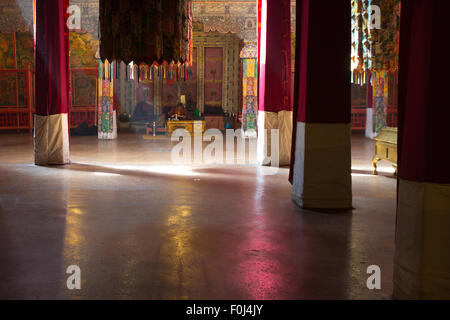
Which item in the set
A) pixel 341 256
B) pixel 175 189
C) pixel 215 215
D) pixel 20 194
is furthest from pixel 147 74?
pixel 341 256

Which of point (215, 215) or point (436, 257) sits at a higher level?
point (436, 257)

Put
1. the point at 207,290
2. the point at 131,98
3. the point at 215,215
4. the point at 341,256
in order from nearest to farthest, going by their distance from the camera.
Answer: the point at 207,290, the point at 341,256, the point at 215,215, the point at 131,98

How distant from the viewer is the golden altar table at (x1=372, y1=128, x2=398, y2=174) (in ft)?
21.3

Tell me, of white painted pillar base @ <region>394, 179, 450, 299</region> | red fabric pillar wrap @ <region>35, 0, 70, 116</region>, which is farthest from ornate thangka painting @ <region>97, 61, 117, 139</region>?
white painted pillar base @ <region>394, 179, 450, 299</region>

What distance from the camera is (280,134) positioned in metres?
8.00

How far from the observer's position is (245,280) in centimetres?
282

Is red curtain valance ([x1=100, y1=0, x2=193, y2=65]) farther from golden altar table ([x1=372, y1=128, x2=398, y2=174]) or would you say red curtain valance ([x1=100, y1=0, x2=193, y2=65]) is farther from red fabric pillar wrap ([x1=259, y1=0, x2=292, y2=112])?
golden altar table ([x1=372, y1=128, x2=398, y2=174])

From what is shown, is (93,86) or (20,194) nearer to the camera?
(20,194)

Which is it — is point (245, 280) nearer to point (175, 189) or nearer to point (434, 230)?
point (434, 230)

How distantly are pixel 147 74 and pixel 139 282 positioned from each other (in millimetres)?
4149

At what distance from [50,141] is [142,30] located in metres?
3.03

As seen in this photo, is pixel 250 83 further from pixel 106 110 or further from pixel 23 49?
pixel 23 49

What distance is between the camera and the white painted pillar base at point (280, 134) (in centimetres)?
791
